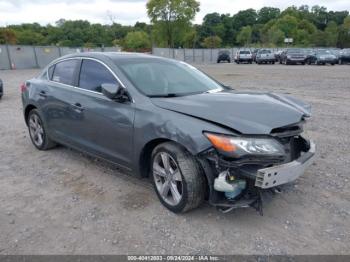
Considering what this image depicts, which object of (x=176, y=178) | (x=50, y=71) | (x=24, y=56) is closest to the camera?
(x=176, y=178)

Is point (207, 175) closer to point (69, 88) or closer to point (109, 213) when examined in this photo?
point (109, 213)

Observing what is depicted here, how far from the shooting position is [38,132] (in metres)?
5.70

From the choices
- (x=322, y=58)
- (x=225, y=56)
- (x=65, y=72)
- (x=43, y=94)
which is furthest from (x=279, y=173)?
(x=225, y=56)

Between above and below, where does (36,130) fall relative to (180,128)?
below

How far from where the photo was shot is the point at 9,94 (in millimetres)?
13398

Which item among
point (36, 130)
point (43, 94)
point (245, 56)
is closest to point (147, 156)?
point (43, 94)

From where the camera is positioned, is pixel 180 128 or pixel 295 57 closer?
pixel 180 128

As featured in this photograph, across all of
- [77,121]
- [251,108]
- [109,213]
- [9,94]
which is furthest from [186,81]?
[9,94]

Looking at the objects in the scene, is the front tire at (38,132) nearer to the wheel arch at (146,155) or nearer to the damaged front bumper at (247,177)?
the wheel arch at (146,155)

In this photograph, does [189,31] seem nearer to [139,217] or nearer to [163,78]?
[163,78]

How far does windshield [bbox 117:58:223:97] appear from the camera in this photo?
13.0ft

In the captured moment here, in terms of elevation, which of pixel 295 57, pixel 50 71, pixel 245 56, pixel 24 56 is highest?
pixel 50 71

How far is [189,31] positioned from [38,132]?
2537 inches

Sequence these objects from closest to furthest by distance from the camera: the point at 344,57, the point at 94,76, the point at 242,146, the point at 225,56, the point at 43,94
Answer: the point at 242,146 < the point at 94,76 < the point at 43,94 < the point at 344,57 < the point at 225,56
